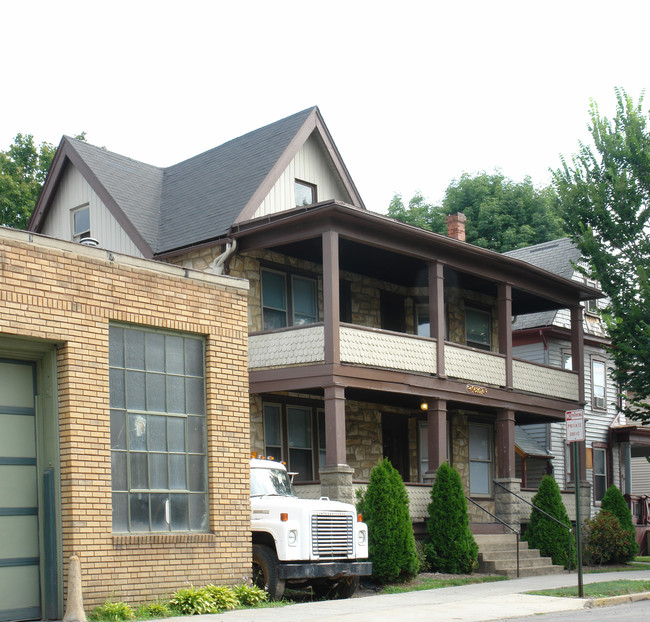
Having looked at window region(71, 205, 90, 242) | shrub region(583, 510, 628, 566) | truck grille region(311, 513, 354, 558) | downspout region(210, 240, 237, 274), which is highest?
window region(71, 205, 90, 242)

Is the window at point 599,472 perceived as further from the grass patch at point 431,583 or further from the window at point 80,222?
the window at point 80,222

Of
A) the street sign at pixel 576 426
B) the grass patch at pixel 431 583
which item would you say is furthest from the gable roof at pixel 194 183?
the street sign at pixel 576 426

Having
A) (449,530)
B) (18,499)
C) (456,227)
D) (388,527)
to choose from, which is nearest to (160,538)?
(18,499)

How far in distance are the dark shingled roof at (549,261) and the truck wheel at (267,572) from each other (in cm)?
1890

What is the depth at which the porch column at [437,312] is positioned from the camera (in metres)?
21.4

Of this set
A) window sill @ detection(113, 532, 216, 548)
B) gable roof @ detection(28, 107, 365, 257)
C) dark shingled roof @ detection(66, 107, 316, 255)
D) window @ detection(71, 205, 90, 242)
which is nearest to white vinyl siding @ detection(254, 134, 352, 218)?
gable roof @ detection(28, 107, 365, 257)

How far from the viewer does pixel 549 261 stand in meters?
34.7

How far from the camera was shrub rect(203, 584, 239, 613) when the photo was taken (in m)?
13.2

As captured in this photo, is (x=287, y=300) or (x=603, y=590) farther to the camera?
(x=287, y=300)

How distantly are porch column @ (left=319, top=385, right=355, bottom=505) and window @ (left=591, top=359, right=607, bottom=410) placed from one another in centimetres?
1633

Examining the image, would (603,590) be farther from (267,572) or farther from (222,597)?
(222,597)

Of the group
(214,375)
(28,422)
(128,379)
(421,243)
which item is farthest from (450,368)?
(28,422)

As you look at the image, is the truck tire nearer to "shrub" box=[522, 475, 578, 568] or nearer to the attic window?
"shrub" box=[522, 475, 578, 568]

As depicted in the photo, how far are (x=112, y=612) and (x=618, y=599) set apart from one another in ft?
25.1
